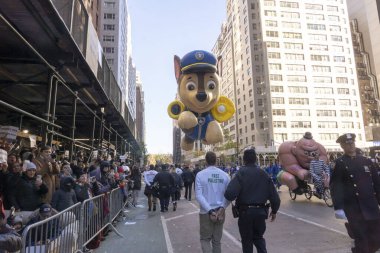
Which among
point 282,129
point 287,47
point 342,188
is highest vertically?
point 287,47

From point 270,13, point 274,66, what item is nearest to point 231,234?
point 274,66

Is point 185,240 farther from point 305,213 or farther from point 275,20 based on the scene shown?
point 275,20

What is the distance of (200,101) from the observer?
35.8 ft

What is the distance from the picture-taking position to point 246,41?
73.2 meters

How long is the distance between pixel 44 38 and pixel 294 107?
64027 millimetres

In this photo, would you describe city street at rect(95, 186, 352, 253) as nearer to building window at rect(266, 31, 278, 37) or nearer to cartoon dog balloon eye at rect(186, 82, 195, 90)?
cartoon dog balloon eye at rect(186, 82, 195, 90)

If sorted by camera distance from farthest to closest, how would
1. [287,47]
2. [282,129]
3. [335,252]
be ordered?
[287,47], [282,129], [335,252]

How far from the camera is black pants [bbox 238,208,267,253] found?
4410mm

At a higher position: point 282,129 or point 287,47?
point 287,47

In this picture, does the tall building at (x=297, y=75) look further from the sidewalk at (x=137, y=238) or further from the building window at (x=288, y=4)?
the sidewalk at (x=137, y=238)

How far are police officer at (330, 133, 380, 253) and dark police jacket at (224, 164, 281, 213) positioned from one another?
933 mm

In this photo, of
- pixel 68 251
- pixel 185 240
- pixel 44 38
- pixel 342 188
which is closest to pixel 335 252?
pixel 342 188

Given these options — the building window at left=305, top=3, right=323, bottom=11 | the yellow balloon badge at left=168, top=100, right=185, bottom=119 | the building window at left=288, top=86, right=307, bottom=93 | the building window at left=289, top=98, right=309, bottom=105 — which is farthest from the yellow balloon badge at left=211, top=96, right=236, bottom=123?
the building window at left=305, top=3, right=323, bottom=11

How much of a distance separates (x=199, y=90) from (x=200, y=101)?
42 centimetres
